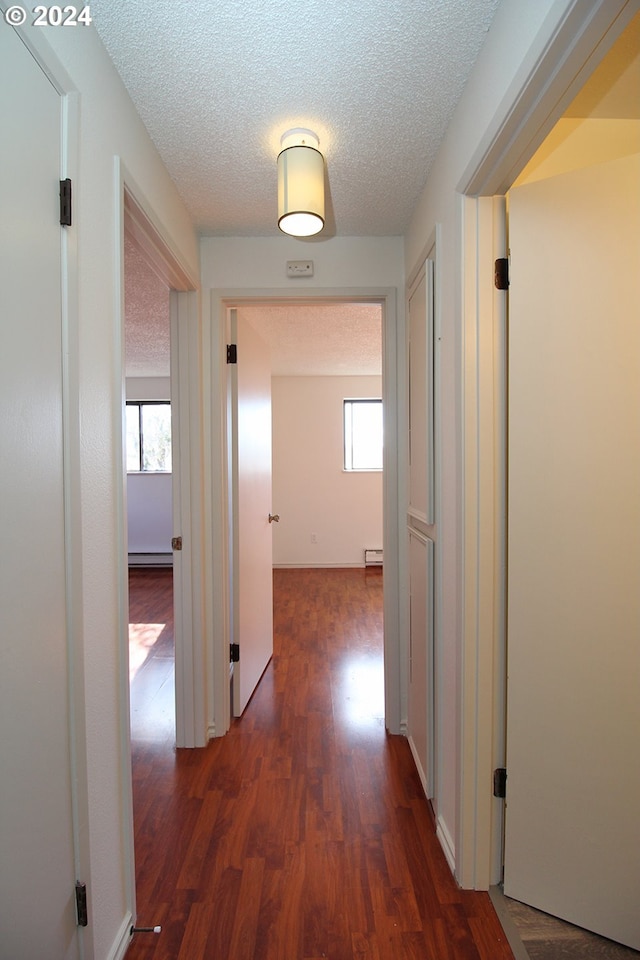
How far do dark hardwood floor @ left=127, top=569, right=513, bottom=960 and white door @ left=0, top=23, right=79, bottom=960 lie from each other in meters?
0.51

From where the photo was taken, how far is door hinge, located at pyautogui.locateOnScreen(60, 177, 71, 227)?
41.3 inches

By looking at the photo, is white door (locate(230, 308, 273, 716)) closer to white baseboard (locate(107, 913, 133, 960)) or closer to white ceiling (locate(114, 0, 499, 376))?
white ceiling (locate(114, 0, 499, 376))

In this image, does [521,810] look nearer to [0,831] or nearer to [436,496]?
[436,496]

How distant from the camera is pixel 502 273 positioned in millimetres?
1424

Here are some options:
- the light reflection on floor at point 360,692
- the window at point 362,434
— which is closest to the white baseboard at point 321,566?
the window at point 362,434

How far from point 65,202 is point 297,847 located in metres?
1.99

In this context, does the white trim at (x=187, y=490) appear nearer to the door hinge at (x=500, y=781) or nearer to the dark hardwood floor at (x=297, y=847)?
the dark hardwood floor at (x=297, y=847)

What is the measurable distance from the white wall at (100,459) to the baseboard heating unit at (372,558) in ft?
16.0

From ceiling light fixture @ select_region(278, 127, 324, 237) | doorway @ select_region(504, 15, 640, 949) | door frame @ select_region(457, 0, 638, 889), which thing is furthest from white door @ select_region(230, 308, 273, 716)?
doorway @ select_region(504, 15, 640, 949)

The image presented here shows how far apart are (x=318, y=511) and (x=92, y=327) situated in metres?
5.06

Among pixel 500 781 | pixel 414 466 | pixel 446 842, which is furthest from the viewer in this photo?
pixel 414 466

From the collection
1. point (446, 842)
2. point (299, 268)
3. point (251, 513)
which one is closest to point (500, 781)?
point (446, 842)

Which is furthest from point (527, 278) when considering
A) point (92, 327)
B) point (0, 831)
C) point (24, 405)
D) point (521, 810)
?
point (0, 831)

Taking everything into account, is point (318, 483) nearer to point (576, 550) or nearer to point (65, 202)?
point (576, 550)
